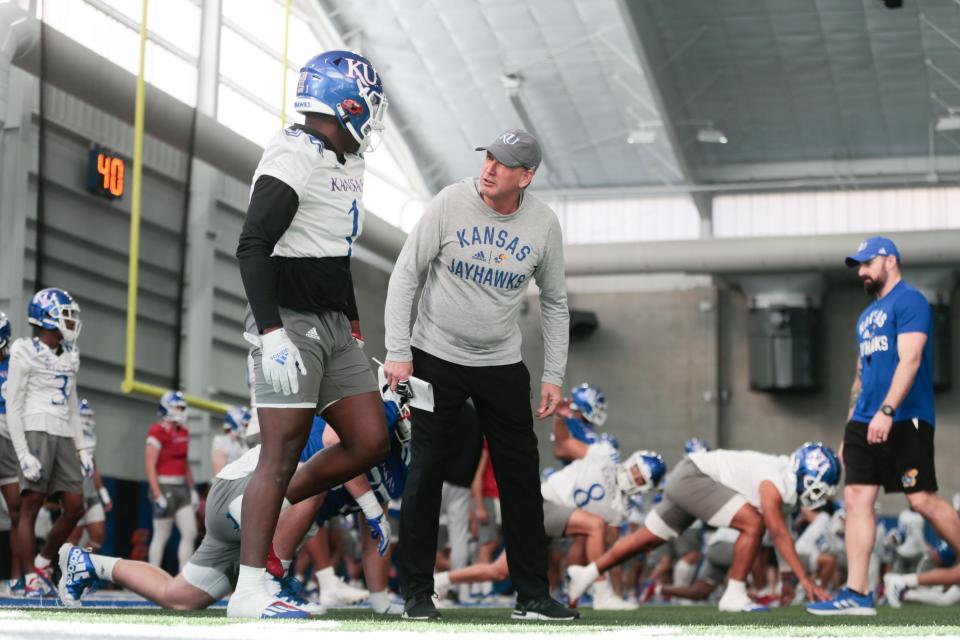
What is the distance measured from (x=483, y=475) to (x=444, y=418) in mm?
6461

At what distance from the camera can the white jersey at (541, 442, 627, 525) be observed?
8.45 metres

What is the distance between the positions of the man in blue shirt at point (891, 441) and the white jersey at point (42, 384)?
4.77 meters

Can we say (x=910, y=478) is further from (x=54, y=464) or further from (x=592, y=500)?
(x=54, y=464)

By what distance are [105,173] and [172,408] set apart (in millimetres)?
2724

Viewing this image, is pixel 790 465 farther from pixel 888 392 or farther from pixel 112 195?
pixel 112 195

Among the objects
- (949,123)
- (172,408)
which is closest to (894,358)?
(172,408)

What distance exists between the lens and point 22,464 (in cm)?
788

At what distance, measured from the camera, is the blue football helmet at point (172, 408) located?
12.1 metres

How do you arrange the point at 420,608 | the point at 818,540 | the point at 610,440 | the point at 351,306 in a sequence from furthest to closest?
1. the point at 818,540
2. the point at 610,440
3. the point at 420,608
4. the point at 351,306

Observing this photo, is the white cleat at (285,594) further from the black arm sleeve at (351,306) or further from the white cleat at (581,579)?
the white cleat at (581,579)

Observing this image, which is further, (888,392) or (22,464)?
(22,464)

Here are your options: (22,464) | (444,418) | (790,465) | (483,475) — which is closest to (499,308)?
(444,418)

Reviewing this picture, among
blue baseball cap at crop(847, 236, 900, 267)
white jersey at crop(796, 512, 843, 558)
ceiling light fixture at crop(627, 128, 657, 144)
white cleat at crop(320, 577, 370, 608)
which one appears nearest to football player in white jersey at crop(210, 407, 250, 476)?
white jersey at crop(796, 512, 843, 558)

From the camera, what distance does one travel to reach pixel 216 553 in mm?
4715
